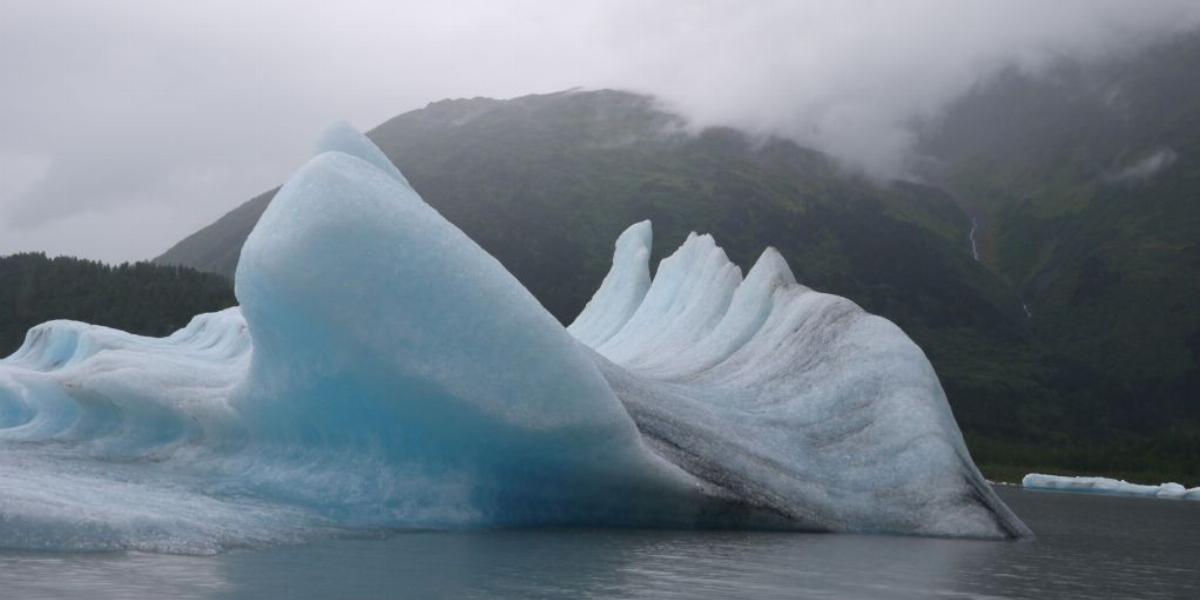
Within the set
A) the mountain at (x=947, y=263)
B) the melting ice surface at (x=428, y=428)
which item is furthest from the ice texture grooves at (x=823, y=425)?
the mountain at (x=947, y=263)

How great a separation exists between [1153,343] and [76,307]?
406ft

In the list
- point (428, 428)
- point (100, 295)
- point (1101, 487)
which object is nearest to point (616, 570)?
point (428, 428)

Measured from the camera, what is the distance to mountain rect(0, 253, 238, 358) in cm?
9044

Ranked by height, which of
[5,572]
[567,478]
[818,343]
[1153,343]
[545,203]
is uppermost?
[545,203]

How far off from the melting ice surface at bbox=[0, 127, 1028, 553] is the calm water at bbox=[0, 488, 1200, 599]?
0.81 meters

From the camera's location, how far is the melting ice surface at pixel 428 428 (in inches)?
648

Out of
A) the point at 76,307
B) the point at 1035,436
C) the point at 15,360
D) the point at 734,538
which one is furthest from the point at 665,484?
the point at 1035,436

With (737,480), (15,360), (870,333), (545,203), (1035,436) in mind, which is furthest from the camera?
(545,203)

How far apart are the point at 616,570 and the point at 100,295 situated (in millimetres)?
86856

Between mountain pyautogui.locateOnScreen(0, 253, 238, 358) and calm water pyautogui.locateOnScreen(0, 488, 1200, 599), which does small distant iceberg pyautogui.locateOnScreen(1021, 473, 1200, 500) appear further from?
mountain pyautogui.locateOnScreen(0, 253, 238, 358)

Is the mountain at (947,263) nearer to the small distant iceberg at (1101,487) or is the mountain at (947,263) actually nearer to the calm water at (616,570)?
the small distant iceberg at (1101,487)

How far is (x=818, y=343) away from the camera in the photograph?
A: 2595 cm

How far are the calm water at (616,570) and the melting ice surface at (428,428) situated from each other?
0.81 meters

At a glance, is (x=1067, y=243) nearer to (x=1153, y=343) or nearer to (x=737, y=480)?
(x=1153, y=343)
